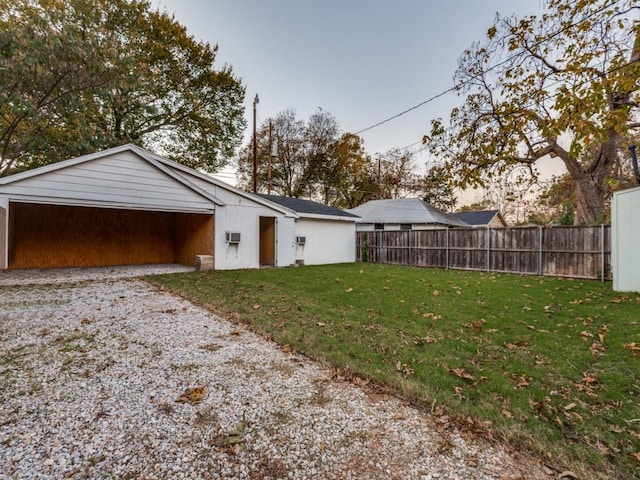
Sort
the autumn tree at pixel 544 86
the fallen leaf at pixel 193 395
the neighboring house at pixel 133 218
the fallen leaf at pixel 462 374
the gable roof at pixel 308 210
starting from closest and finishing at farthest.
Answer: the fallen leaf at pixel 193 395, the fallen leaf at pixel 462 374, the autumn tree at pixel 544 86, the neighboring house at pixel 133 218, the gable roof at pixel 308 210

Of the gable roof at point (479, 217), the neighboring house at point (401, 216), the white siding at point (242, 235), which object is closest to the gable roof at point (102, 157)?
the white siding at point (242, 235)

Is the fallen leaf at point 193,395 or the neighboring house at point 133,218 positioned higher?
the neighboring house at point 133,218

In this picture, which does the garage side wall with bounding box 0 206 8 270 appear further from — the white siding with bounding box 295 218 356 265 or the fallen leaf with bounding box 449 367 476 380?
the fallen leaf with bounding box 449 367 476 380

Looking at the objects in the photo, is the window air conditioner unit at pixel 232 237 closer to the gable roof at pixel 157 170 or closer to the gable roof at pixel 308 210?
the gable roof at pixel 157 170

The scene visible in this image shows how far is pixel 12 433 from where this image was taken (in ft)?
6.20

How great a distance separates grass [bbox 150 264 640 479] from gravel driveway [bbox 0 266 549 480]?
289mm

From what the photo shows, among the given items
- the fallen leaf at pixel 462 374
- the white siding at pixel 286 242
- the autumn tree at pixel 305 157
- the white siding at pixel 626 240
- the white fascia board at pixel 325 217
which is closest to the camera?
the fallen leaf at pixel 462 374

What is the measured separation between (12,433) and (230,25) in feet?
44.0

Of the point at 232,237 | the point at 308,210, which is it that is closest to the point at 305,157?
the point at 308,210

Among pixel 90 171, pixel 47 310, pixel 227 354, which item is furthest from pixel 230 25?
pixel 227 354

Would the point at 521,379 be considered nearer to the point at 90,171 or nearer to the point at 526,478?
the point at 526,478

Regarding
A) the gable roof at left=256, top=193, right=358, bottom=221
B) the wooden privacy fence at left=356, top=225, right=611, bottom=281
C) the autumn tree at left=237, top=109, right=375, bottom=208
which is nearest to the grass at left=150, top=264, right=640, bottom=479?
the wooden privacy fence at left=356, top=225, right=611, bottom=281

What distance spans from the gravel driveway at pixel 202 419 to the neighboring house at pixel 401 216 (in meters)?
15.4

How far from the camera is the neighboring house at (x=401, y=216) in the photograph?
17812 mm
